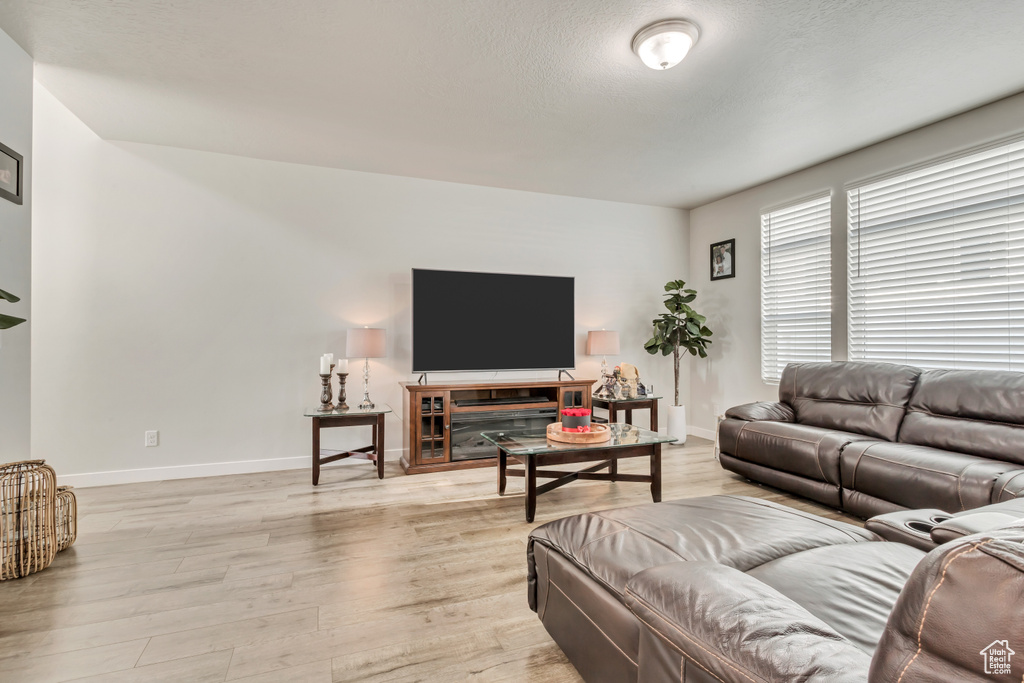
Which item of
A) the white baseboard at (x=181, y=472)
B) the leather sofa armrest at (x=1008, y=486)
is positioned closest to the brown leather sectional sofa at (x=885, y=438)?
the leather sofa armrest at (x=1008, y=486)

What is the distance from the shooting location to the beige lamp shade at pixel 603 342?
4.89 m

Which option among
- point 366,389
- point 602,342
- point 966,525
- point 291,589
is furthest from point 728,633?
point 602,342

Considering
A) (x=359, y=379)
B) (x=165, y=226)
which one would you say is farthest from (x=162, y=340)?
(x=359, y=379)

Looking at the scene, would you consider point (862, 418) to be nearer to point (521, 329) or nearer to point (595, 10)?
point (521, 329)

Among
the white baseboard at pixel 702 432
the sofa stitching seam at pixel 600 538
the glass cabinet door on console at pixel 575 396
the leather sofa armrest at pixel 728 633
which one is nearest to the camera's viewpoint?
the leather sofa armrest at pixel 728 633

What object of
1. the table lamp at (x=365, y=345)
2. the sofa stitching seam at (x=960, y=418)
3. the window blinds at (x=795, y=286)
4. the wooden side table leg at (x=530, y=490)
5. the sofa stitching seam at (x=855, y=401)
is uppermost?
the window blinds at (x=795, y=286)

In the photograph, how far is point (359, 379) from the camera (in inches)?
169

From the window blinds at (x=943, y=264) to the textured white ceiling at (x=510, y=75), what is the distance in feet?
1.49

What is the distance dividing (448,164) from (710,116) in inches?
80.5

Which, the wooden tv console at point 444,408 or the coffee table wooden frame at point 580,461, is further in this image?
the wooden tv console at point 444,408

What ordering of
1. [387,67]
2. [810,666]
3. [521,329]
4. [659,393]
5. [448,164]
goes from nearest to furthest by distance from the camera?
[810,666] → [387,67] → [448,164] → [521,329] → [659,393]

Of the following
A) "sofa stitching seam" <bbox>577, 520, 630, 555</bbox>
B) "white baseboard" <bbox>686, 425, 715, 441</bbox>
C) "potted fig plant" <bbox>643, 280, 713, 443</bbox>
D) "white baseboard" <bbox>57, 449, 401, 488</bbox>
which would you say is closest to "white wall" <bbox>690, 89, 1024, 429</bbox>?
"white baseboard" <bbox>686, 425, 715, 441</bbox>

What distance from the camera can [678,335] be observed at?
5.08 meters

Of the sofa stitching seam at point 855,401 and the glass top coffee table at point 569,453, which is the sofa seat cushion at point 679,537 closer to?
the glass top coffee table at point 569,453
